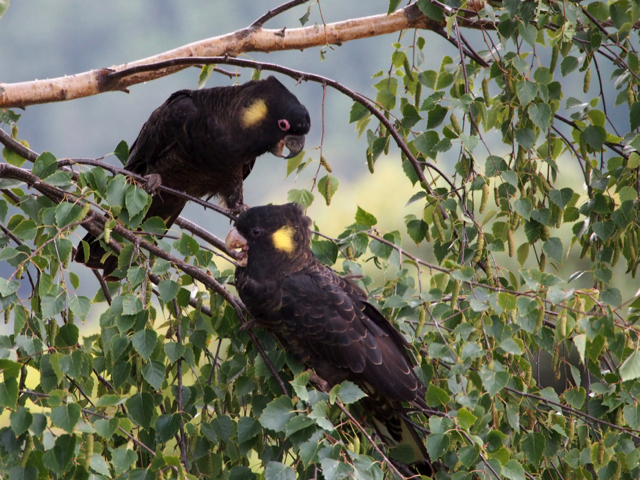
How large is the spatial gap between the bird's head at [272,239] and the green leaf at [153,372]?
471mm

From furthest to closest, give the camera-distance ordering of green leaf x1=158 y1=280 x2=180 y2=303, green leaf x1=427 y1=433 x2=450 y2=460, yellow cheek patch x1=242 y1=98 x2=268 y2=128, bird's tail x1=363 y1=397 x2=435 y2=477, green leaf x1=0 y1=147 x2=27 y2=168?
yellow cheek patch x1=242 y1=98 x2=268 y2=128
green leaf x1=0 y1=147 x2=27 y2=168
bird's tail x1=363 y1=397 x2=435 y2=477
green leaf x1=158 y1=280 x2=180 y2=303
green leaf x1=427 y1=433 x2=450 y2=460

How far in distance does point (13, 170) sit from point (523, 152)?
1202 mm

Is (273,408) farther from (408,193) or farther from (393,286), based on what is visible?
(408,193)

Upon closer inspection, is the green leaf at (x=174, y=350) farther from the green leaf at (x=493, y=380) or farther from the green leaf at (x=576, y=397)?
the green leaf at (x=576, y=397)

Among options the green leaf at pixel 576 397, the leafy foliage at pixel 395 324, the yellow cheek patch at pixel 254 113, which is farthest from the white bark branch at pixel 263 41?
the green leaf at pixel 576 397

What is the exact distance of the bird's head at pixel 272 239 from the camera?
5.41 feet

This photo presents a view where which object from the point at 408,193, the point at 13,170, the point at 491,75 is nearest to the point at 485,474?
the point at 491,75

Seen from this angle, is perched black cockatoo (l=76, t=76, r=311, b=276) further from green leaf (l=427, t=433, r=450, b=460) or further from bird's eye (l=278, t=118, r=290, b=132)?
green leaf (l=427, t=433, r=450, b=460)

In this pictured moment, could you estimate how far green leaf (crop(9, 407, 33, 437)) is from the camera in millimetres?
979

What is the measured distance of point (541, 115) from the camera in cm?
144

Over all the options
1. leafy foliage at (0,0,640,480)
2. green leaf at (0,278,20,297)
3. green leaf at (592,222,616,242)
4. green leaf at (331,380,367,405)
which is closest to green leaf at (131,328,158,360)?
leafy foliage at (0,0,640,480)

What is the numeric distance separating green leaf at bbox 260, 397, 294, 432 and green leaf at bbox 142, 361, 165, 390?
0.23m

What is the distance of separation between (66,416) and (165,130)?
4.78 ft

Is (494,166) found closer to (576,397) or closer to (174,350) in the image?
(576,397)
